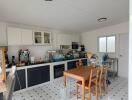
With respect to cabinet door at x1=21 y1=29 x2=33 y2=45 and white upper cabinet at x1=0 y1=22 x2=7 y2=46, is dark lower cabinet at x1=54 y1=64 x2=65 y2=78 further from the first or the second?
white upper cabinet at x1=0 y1=22 x2=7 y2=46

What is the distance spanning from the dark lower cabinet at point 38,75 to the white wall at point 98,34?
115 inches

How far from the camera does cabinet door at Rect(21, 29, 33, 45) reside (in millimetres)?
3535

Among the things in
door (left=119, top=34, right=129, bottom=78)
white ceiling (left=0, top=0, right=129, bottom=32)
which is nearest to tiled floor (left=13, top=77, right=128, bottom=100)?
door (left=119, top=34, right=129, bottom=78)

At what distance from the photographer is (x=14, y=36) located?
A: 3320 millimetres

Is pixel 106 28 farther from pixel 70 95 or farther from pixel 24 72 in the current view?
pixel 24 72

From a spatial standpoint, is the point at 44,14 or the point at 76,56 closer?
the point at 44,14

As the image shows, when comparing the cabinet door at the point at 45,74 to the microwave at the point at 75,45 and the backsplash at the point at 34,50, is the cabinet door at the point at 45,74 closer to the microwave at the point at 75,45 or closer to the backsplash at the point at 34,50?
the backsplash at the point at 34,50

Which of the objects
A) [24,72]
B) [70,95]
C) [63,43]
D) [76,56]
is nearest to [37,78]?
[24,72]

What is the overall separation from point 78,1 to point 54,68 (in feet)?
8.55

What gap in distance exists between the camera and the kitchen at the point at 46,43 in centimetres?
321

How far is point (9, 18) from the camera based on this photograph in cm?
311

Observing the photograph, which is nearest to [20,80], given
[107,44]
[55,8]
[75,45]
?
[55,8]

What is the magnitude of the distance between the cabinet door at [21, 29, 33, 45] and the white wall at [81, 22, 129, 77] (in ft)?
10.7

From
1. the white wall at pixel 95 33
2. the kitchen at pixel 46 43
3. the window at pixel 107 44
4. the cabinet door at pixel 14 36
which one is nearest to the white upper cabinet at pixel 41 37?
the kitchen at pixel 46 43
